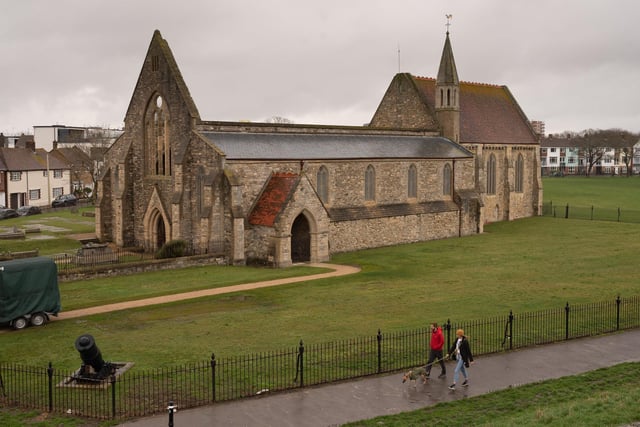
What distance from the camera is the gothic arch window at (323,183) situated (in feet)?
→ 149

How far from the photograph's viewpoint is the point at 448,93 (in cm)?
5850

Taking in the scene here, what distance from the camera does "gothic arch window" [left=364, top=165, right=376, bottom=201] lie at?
1921 inches

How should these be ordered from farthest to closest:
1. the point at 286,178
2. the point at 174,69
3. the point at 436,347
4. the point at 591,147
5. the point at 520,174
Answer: the point at 591,147
the point at 520,174
the point at 174,69
the point at 286,178
the point at 436,347

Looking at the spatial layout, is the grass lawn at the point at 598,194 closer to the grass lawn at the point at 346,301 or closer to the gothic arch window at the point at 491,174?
the gothic arch window at the point at 491,174

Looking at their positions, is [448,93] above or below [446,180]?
above

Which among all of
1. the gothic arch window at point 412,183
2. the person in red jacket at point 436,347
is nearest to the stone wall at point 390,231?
the gothic arch window at point 412,183

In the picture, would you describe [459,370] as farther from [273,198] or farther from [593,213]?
[593,213]

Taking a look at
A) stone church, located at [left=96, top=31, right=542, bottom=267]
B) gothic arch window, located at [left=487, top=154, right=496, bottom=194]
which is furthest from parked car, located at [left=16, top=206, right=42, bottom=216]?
gothic arch window, located at [left=487, top=154, right=496, bottom=194]

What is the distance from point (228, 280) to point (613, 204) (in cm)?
6256

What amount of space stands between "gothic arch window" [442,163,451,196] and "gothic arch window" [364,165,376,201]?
8273mm

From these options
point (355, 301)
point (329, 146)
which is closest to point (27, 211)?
point (329, 146)

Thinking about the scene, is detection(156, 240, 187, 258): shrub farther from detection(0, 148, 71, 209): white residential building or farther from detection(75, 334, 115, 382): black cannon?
detection(0, 148, 71, 209): white residential building

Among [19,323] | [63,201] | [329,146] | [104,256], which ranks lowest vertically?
[19,323]

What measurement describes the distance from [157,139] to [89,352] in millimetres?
28951
